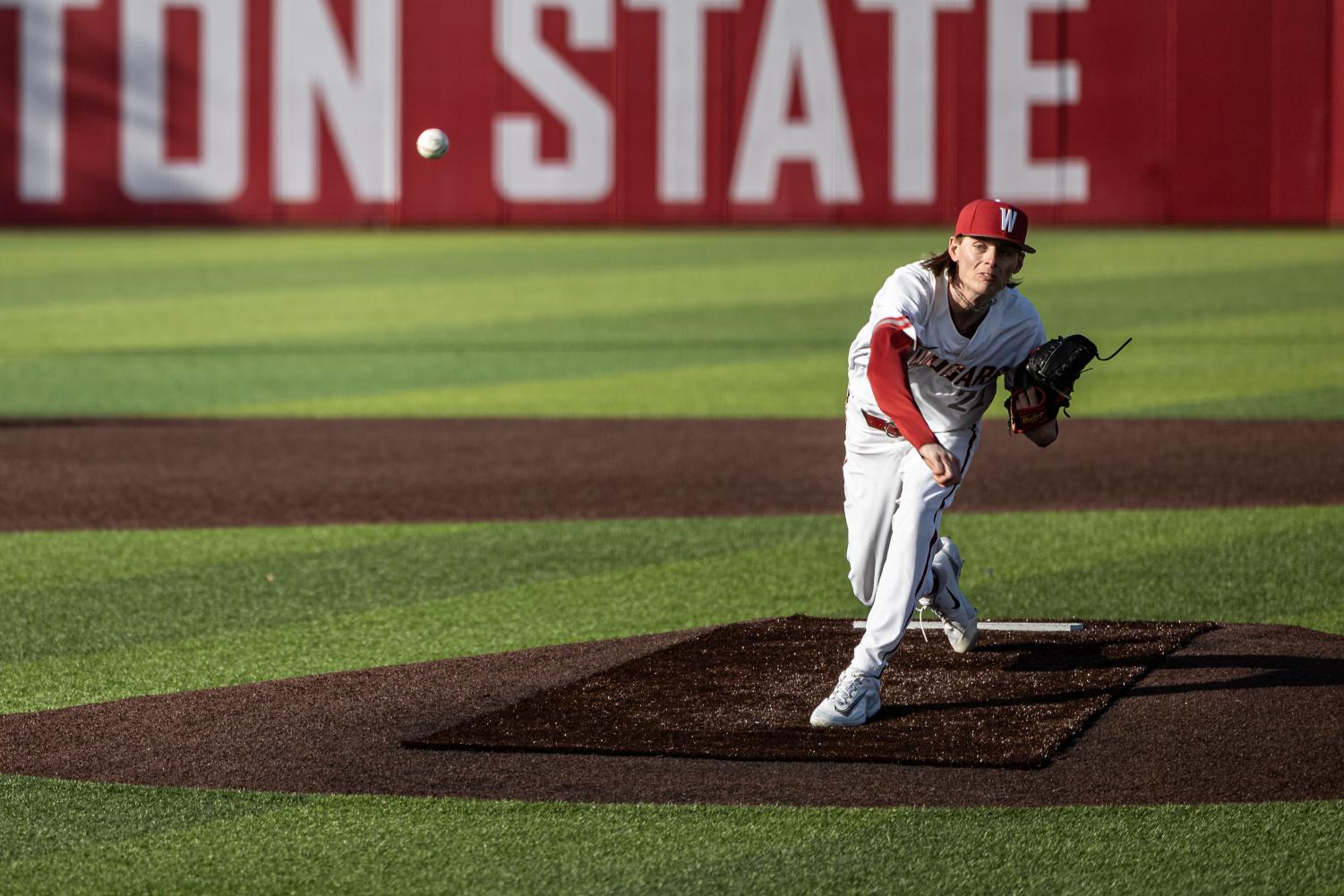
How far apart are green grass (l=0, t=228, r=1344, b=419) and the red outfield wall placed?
1.81ft

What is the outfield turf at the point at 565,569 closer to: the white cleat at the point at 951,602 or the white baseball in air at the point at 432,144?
the white cleat at the point at 951,602

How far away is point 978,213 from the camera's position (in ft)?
20.1

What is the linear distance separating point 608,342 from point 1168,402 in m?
5.61

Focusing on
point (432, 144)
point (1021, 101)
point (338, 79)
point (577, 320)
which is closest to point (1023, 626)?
point (432, 144)

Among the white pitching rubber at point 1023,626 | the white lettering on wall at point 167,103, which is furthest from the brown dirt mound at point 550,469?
the white lettering on wall at point 167,103

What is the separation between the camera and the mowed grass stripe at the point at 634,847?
4746 millimetres

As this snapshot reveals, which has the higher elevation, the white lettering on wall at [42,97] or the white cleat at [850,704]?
the white lettering on wall at [42,97]

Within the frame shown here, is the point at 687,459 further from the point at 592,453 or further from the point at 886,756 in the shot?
the point at 886,756

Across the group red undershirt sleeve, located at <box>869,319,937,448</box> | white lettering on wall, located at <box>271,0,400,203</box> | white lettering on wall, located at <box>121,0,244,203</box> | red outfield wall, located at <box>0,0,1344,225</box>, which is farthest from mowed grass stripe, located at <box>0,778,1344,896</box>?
white lettering on wall, located at <box>121,0,244,203</box>

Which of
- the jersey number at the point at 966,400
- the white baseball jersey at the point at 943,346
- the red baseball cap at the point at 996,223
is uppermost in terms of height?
the red baseball cap at the point at 996,223

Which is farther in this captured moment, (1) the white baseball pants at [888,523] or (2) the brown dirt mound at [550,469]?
(2) the brown dirt mound at [550,469]

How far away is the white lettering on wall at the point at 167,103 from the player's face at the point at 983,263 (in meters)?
23.9

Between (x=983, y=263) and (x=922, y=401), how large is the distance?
0.57 meters

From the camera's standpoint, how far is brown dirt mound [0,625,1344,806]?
5500 millimetres
